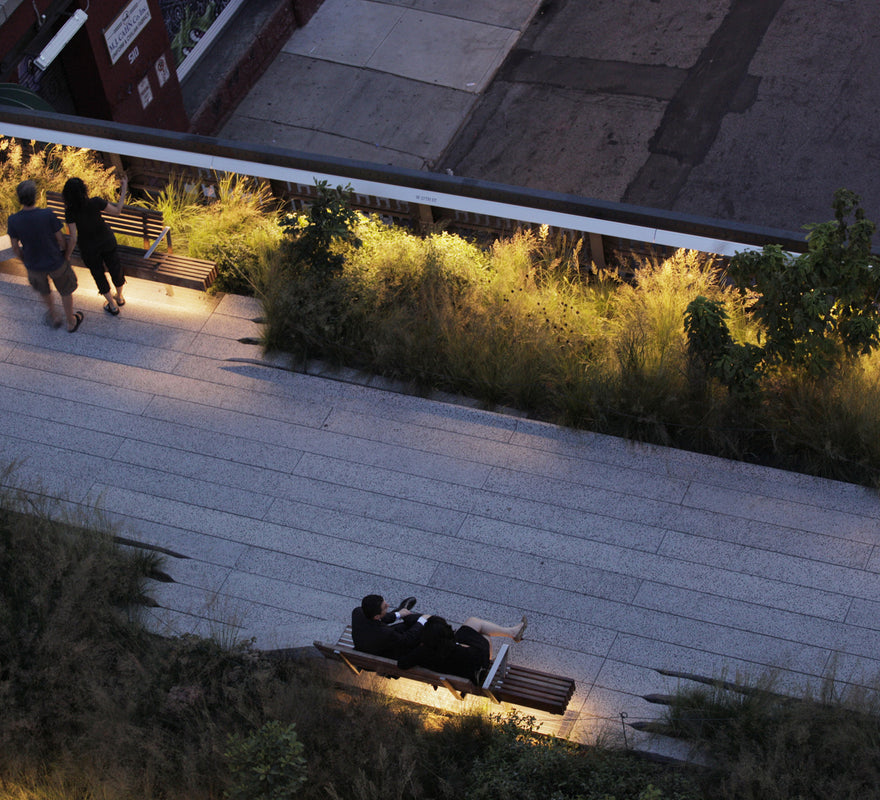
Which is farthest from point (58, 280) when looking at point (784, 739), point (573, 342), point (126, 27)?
point (784, 739)

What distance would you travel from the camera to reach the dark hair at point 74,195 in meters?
8.88

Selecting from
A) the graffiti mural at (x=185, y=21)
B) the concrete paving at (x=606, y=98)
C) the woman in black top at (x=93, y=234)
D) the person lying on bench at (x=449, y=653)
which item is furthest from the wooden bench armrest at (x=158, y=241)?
the graffiti mural at (x=185, y=21)

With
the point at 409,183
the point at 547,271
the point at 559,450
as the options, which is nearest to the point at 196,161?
the point at 409,183

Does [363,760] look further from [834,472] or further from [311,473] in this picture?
[834,472]

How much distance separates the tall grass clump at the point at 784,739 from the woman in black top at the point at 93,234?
570cm

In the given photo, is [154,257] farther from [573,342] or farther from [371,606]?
[371,606]

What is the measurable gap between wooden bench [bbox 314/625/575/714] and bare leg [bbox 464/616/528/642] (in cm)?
22

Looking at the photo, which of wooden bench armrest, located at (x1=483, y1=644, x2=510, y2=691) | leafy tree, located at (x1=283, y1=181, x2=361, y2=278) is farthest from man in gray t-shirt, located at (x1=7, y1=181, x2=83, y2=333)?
wooden bench armrest, located at (x1=483, y1=644, x2=510, y2=691)

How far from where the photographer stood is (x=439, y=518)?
26.6 ft

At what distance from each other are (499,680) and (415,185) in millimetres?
4750

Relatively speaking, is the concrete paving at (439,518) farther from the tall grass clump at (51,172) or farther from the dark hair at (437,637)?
the tall grass clump at (51,172)

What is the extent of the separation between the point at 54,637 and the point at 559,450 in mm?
3737

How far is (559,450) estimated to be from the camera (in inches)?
334

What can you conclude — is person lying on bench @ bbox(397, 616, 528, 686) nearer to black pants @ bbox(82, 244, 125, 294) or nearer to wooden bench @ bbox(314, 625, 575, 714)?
wooden bench @ bbox(314, 625, 575, 714)
